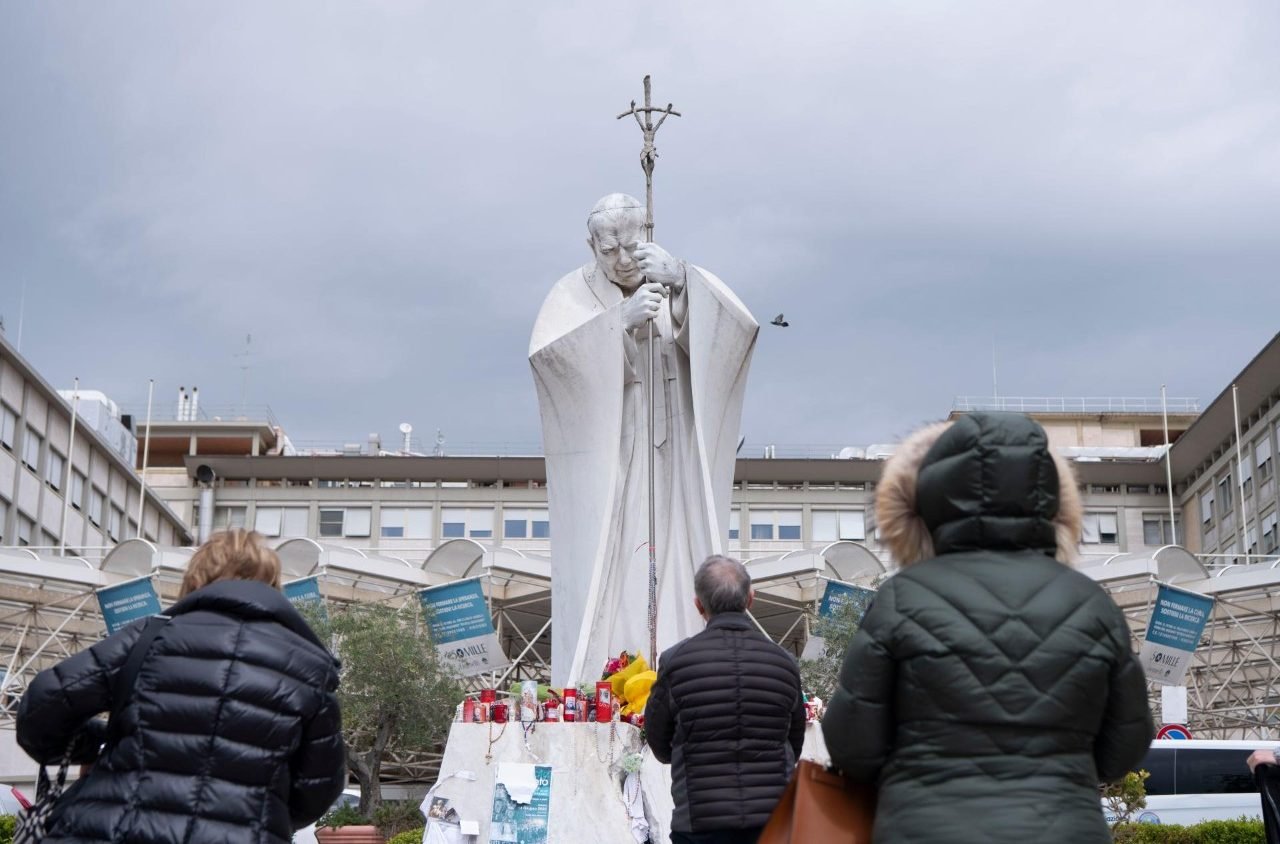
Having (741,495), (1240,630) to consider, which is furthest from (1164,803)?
(741,495)

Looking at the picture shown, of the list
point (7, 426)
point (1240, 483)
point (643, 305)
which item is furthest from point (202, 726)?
point (1240, 483)

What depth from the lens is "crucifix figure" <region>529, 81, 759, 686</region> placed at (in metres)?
11.9

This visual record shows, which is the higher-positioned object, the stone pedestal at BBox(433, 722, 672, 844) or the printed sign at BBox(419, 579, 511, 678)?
the printed sign at BBox(419, 579, 511, 678)

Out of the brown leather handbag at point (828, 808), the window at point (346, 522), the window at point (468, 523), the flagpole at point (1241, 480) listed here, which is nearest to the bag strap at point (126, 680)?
the brown leather handbag at point (828, 808)

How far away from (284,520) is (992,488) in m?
56.0

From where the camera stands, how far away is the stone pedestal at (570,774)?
906 centimetres

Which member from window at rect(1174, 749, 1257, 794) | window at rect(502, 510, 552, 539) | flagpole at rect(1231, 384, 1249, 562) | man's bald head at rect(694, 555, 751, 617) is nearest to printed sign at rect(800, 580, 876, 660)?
window at rect(1174, 749, 1257, 794)

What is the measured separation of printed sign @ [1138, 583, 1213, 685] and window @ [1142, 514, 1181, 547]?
33.3m

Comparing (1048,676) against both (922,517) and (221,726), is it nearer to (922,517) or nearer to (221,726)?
(922,517)

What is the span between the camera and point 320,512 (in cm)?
5806

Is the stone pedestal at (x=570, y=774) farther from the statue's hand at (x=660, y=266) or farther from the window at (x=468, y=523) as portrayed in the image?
the window at (x=468, y=523)

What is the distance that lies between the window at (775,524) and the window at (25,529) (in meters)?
23.0

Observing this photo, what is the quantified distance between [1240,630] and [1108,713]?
94.0 feet

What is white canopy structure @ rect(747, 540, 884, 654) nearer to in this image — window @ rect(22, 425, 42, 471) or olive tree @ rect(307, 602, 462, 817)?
olive tree @ rect(307, 602, 462, 817)
